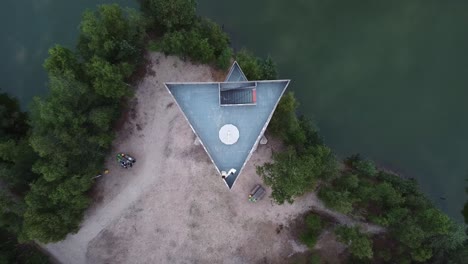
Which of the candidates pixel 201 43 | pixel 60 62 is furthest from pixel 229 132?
pixel 60 62

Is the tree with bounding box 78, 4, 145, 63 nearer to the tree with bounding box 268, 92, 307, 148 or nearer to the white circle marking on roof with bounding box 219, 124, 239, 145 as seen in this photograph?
the white circle marking on roof with bounding box 219, 124, 239, 145

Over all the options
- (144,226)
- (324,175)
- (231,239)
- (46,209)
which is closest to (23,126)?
(46,209)

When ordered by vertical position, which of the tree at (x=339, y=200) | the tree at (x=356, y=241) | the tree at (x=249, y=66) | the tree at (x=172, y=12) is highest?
the tree at (x=172, y=12)

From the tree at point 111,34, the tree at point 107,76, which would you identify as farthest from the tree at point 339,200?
the tree at point 111,34

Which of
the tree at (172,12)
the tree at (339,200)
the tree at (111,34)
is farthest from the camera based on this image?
the tree at (172,12)

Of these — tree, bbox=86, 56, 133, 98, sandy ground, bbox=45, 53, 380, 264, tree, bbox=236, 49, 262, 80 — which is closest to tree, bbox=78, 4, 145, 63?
tree, bbox=86, 56, 133, 98

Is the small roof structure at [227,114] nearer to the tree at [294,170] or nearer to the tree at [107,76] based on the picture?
the tree at [294,170]
